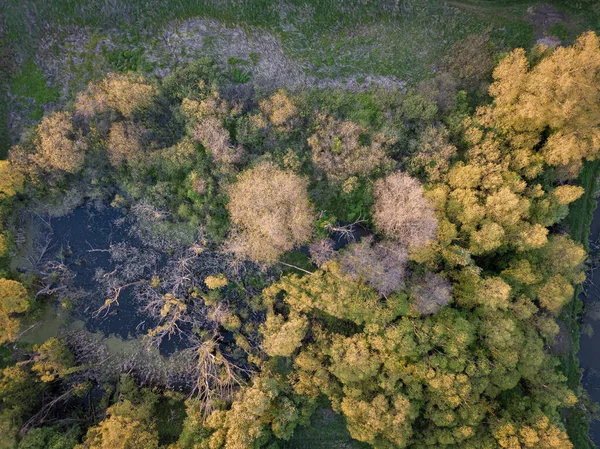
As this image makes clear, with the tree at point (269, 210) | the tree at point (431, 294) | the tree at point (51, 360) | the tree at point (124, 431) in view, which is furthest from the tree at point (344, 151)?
the tree at point (51, 360)

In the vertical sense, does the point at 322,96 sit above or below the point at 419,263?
above

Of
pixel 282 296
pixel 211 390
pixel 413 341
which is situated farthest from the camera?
pixel 282 296

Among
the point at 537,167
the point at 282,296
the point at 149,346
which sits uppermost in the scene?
the point at 537,167

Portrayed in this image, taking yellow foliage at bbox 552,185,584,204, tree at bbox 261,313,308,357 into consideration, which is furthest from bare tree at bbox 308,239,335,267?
yellow foliage at bbox 552,185,584,204

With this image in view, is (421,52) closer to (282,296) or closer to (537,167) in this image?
(537,167)

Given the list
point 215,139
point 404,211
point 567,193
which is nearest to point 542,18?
point 567,193

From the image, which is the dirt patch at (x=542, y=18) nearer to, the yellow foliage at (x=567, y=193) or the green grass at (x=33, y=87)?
the yellow foliage at (x=567, y=193)

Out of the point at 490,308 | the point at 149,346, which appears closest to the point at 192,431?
the point at 149,346
